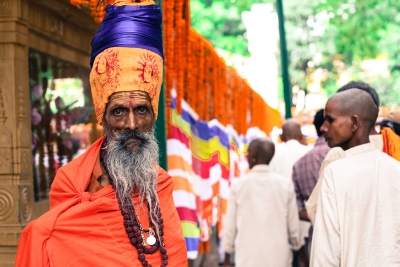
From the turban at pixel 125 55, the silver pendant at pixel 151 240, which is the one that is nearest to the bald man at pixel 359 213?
the silver pendant at pixel 151 240

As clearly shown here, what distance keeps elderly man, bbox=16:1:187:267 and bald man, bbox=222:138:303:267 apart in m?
3.44

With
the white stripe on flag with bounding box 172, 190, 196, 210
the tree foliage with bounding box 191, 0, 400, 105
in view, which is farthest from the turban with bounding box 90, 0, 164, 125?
the tree foliage with bounding box 191, 0, 400, 105

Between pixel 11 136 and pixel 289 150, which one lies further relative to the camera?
pixel 289 150

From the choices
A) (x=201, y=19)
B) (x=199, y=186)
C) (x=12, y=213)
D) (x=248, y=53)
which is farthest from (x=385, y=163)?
(x=248, y=53)

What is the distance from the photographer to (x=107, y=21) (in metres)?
3.65

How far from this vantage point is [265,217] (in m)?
7.04

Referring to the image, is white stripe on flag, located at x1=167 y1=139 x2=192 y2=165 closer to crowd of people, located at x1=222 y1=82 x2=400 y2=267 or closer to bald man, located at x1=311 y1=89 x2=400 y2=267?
crowd of people, located at x1=222 y1=82 x2=400 y2=267

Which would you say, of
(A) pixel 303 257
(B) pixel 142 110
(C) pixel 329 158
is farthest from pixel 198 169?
(B) pixel 142 110

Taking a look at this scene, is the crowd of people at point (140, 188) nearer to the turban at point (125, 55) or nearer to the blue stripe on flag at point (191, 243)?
the turban at point (125, 55)

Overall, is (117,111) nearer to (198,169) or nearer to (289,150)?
(198,169)

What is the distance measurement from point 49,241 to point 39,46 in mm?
2293

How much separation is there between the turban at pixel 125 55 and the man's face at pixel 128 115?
0.04 meters

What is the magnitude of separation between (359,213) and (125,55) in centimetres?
170

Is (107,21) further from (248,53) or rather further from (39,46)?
(248,53)
